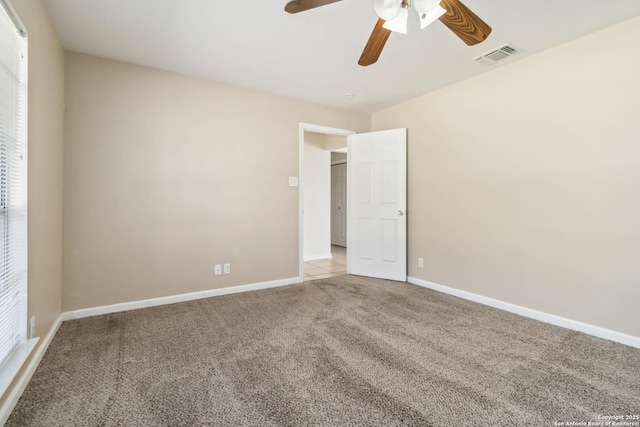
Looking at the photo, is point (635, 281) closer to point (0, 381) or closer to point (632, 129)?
point (632, 129)

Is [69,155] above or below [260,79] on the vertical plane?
below

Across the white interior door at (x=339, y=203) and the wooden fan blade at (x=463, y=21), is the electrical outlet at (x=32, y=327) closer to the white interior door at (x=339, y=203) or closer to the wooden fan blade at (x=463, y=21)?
the wooden fan blade at (x=463, y=21)

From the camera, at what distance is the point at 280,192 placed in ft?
12.8

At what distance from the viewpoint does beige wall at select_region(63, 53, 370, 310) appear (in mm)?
2795

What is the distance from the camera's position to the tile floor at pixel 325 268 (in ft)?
14.8

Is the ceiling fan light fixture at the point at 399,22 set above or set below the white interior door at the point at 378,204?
above

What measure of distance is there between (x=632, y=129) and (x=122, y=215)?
4.42m

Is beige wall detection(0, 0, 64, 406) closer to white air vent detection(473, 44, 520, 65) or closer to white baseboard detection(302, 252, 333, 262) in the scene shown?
white air vent detection(473, 44, 520, 65)

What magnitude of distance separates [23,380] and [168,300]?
1488 millimetres

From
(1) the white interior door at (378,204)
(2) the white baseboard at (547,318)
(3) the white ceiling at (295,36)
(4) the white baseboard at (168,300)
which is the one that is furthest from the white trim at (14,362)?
(2) the white baseboard at (547,318)

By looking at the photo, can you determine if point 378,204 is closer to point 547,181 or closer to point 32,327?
point 547,181

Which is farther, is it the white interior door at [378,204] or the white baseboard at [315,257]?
the white baseboard at [315,257]

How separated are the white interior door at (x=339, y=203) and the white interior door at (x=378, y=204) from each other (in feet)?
9.77

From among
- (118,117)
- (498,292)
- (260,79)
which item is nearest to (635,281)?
(498,292)
